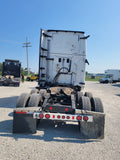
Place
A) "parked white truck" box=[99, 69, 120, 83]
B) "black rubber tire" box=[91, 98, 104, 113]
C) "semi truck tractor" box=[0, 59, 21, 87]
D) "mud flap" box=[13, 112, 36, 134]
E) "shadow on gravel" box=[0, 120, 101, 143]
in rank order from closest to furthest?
"shadow on gravel" box=[0, 120, 101, 143]
"mud flap" box=[13, 112, 36, 134]
"black rubber tire" box=[91, 98, 104, 113]
"semi truck tractor" box=[0, 59, 21, 87]
"parked white truck" box=[99, 69, 120, 83]

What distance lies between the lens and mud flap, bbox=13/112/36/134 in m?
3.53

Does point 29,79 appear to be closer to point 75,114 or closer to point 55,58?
point 55,58

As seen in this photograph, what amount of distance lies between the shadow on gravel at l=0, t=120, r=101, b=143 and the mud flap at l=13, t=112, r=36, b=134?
0.42 feet

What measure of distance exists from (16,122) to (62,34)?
4744mm

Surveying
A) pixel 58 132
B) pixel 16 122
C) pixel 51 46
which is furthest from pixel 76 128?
pixel 51 46

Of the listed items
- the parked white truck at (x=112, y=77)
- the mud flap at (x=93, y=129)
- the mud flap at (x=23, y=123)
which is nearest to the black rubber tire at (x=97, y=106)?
the mud flap at (x=93, y=129)

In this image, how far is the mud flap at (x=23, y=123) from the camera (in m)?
3.53

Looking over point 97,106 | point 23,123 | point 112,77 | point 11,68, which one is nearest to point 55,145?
point 23,123

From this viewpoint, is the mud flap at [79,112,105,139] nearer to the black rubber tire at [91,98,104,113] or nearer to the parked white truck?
the black rubber tire at [91,98,104,113]

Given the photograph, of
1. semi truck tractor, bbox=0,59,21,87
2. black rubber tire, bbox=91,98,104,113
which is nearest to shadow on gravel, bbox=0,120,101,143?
black rubber tire, bbox=91,98,104,113

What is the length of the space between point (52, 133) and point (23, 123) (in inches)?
34.9

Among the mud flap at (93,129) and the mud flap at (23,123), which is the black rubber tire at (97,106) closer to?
the mud flap at (93,129)

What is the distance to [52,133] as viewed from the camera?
374 centimetres

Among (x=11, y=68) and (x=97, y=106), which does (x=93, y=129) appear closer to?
(x=97, y=106)
